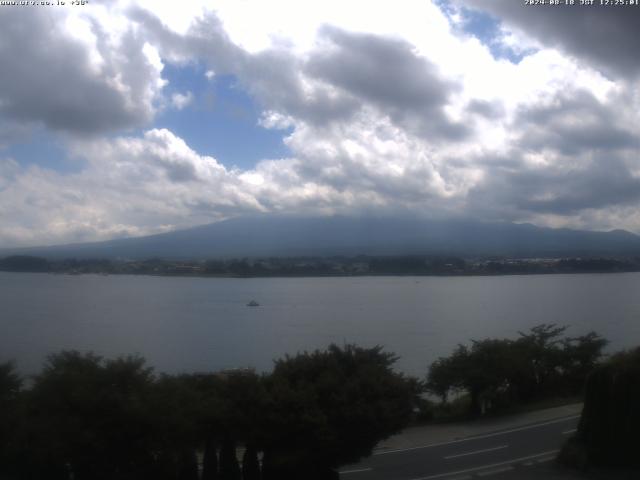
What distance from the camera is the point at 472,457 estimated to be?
1371 cm

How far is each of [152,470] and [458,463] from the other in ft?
20.5

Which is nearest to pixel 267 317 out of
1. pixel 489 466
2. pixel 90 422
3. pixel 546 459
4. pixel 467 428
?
pixel 467 428

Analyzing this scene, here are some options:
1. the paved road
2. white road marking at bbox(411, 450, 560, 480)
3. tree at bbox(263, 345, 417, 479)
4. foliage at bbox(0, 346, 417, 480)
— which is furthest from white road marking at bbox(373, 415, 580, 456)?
tree at bbox(263, 345, 417, 479)

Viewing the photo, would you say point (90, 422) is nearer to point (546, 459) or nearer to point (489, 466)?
point (489, 466)

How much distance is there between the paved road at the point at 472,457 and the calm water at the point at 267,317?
12358mm

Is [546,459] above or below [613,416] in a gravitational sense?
below

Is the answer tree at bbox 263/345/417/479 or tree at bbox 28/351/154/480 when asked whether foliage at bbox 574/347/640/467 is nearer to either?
tree at bbox 263/345/417/479

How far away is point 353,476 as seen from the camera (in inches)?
506

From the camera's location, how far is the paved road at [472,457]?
493 inches

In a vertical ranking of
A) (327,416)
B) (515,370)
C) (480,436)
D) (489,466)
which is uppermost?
(327,416)

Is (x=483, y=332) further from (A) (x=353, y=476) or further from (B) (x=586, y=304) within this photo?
(A) (x=353, y=476)

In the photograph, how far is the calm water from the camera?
3206cm

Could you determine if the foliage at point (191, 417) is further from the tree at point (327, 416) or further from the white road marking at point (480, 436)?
the white road marking at point (480, 436)

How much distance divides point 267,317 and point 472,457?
34570 mm
